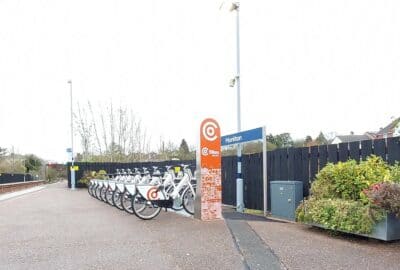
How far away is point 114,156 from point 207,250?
29.3 m

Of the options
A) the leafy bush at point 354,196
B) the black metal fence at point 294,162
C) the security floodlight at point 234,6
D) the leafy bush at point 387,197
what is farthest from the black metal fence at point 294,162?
the security floodlight at point 234,6

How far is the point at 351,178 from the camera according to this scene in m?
7.59

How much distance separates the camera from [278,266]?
17.5ft

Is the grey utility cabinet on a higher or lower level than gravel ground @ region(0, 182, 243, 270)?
higher

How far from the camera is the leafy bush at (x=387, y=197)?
20.6ft

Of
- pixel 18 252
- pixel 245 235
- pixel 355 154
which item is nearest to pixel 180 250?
pixel 245 235

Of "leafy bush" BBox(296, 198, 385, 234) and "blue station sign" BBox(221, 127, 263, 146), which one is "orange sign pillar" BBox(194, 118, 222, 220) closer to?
"blue station sign" BBox(221, 127, 263, 146)

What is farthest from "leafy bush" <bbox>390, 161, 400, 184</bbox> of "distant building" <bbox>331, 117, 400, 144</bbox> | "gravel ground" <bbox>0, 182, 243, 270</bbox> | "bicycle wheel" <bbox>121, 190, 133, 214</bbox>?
"bicycle wheel" <bbox>121, 190, 133, 214</bbox>

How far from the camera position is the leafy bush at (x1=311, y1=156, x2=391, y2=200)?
294 inches

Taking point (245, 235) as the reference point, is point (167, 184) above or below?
above

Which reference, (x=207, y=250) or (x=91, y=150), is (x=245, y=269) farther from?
(x=91, y=150)

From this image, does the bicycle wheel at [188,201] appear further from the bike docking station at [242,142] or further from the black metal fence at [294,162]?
the black metal fence at [294,162]

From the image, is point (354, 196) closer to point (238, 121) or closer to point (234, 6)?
point (238, 121)

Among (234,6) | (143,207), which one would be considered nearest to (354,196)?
(143,207)
